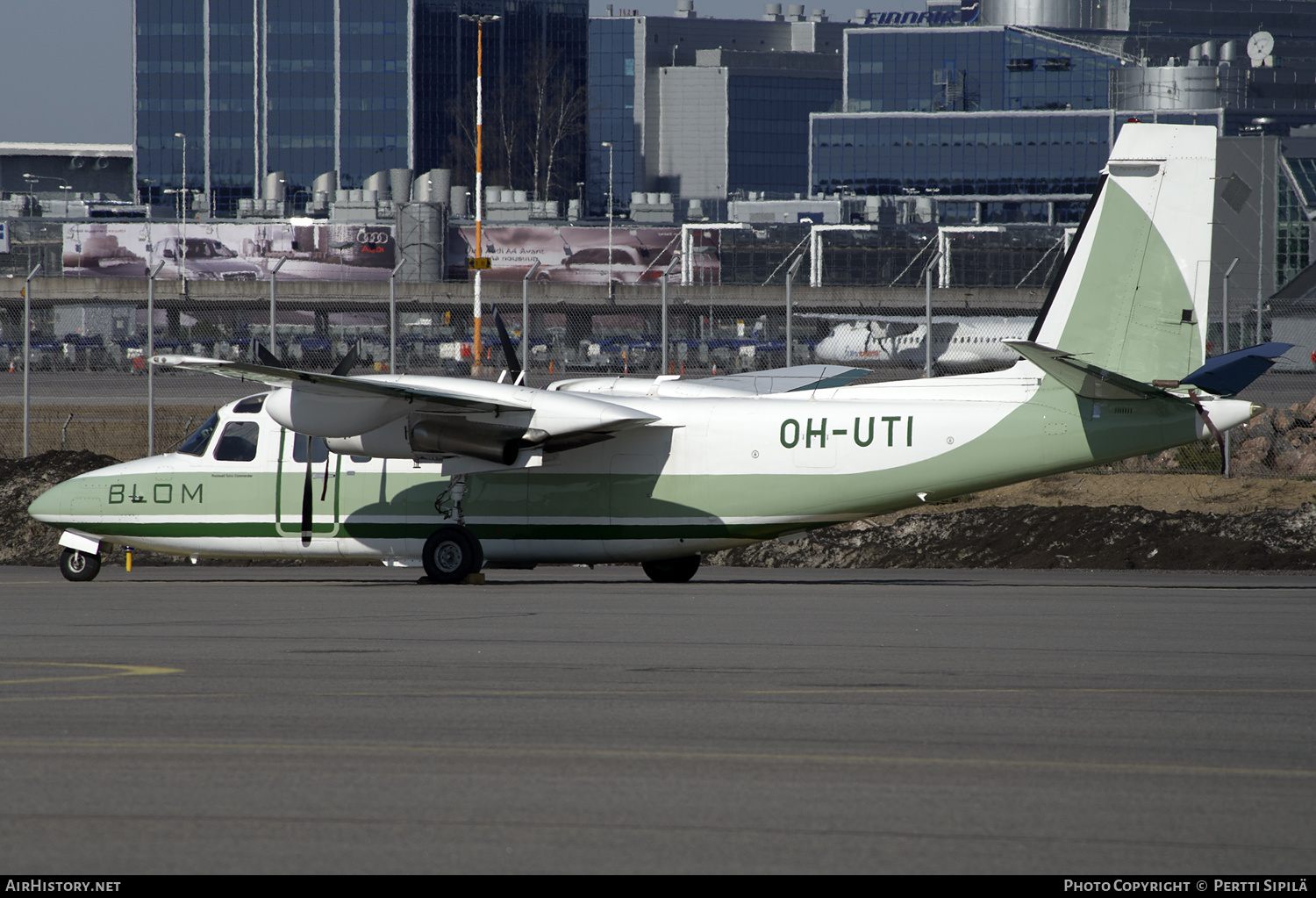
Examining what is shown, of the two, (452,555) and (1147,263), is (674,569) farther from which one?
(1147,263)

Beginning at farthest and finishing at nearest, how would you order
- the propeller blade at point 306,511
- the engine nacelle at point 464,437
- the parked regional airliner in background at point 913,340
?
the parked regional airliner in background at point 913,340, the propeller blade at point 306,511, the engine nacelle at point 464,437

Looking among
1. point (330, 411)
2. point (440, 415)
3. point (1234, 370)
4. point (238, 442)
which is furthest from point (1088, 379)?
point (238, 442)

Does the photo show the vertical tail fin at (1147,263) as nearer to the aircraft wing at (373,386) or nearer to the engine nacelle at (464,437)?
the engine nacelle at (464,437)

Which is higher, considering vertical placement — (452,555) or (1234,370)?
(1234,370)

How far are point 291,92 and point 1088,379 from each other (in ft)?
459

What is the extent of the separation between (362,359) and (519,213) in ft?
183

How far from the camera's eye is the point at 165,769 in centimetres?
740

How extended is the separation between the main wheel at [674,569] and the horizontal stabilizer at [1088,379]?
532 cm

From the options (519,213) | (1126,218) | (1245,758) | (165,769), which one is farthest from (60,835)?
(519,213)

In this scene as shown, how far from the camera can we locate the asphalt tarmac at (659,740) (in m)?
6.09

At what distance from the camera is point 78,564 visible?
19.6m

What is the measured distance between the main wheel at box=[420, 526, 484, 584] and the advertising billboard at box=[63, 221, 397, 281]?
268 ft

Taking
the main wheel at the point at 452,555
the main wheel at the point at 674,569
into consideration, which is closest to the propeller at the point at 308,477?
the main wheel at the point at 452,555

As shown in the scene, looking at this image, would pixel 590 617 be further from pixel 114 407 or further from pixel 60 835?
pixel 114 407
